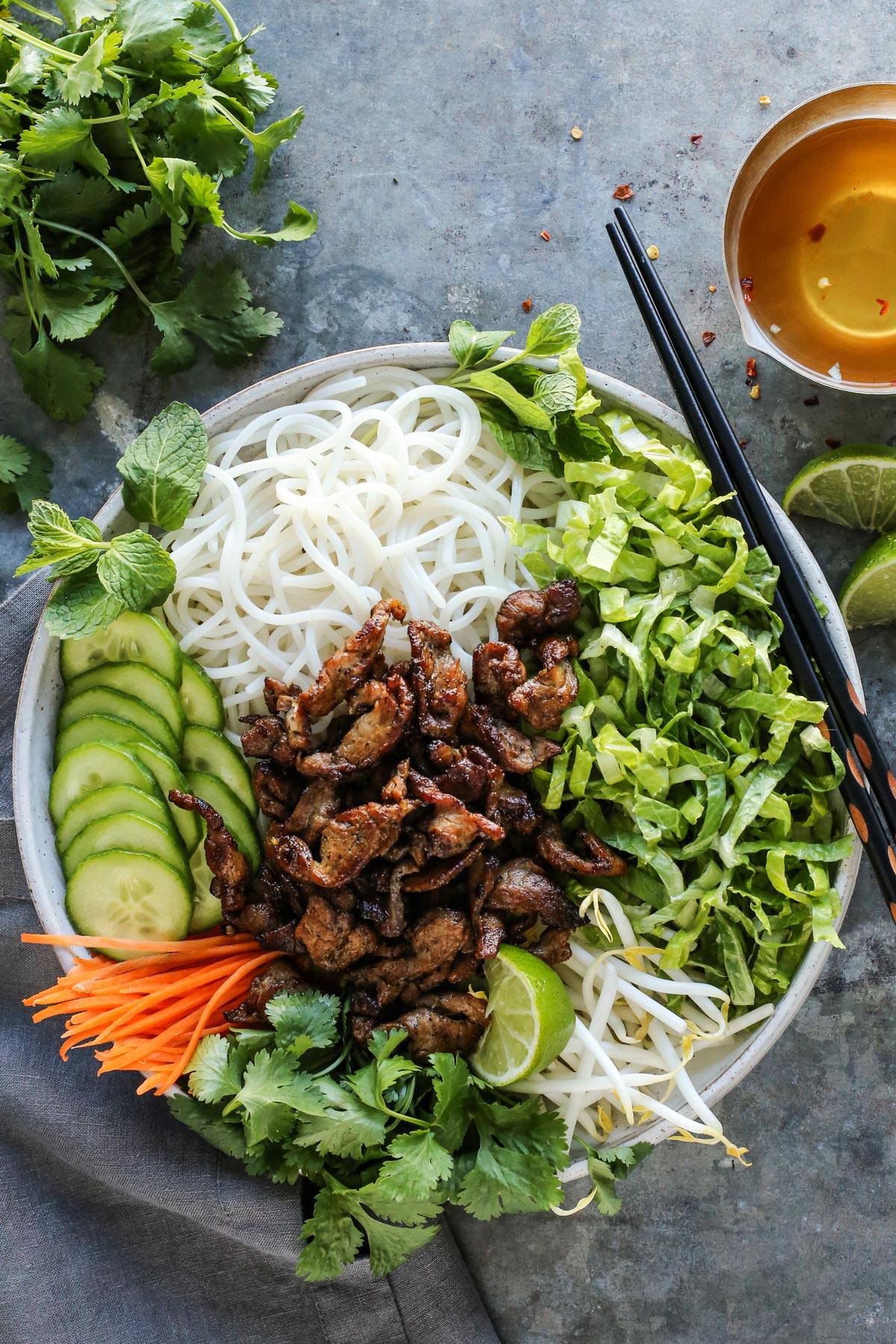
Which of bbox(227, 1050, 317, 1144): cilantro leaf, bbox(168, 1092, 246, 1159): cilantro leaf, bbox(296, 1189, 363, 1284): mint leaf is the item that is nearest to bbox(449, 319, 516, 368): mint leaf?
bbox(227, 1050, 317, 1144): cilantro leaf

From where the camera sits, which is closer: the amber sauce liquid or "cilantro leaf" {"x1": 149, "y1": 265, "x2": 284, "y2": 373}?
the amber sauce liquid

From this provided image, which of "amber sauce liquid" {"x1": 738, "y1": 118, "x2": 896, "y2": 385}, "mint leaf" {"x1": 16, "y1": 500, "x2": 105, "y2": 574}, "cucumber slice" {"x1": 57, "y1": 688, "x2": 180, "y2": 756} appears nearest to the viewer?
"mint leaf" {"x1": 16, "y1": 500, "x2": 105, "y2": 574}

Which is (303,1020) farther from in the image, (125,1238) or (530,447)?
(530,447)

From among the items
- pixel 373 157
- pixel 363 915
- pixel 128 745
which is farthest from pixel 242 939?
pixel 373 157

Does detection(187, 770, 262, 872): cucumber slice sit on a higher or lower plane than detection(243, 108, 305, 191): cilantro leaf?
lower

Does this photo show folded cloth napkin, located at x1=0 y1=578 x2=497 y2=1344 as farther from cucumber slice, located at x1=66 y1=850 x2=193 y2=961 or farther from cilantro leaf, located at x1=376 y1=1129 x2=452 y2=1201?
cilantro leaf, located at x1=376 y1=1129 x2=452 y2=1201

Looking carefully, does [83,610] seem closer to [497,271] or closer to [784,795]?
[497,271]
